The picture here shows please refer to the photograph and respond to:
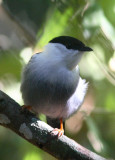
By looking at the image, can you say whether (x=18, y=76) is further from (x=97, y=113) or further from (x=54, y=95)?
(x=97, y=113)

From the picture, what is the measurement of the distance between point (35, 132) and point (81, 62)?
1223 mm

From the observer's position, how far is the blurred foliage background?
2.66 metres

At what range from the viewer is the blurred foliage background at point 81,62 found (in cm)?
266

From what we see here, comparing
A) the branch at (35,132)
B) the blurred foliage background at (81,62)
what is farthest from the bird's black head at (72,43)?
the branch at (35,132)

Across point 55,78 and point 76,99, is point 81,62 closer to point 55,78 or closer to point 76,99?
point 76,99

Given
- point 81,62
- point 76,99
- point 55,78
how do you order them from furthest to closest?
1. point 81,62
2. point 76,99
3. point 55,78

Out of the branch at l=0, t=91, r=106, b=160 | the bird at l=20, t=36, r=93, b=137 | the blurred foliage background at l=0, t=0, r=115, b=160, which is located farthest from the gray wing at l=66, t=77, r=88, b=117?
the branch at l=0, t=91, r=106, b=160

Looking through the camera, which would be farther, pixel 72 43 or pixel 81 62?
pixel 81 62

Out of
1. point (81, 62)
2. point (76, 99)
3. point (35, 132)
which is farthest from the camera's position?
point (81, 62)

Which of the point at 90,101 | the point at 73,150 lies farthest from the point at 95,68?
the point at 73,150

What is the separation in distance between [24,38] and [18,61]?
536 millimetres

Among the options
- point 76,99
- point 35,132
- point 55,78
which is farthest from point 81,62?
point 35,132

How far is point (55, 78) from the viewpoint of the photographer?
8.23ft

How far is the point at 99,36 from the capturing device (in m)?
2.84
